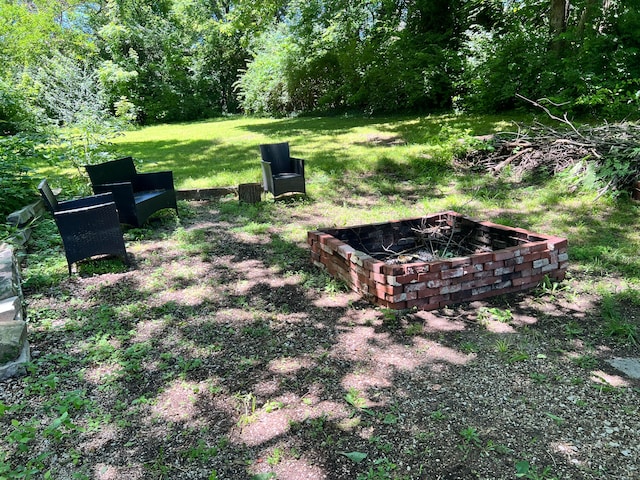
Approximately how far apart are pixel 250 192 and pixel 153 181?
135 cm

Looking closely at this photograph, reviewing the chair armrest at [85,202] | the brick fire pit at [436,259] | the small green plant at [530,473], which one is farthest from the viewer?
the chair armrest at [85,202]

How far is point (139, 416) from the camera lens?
7.66 feet

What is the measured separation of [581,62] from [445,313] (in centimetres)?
845

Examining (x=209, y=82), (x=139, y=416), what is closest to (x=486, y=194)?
(x=139, y=416)

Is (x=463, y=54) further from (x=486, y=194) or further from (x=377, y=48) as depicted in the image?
(x=486, y=194)

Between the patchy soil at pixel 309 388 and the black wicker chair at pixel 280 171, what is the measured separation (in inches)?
107

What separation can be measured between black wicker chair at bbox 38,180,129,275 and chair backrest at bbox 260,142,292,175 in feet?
10.2

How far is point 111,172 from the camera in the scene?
5.45 metres

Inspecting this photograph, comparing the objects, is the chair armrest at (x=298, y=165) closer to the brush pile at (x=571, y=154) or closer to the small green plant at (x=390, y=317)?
the brush pile at (x=571, y=154)

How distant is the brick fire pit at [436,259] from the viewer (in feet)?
10.8

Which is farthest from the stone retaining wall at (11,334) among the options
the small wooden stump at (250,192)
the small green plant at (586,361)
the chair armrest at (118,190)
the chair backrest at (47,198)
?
the small wooden stump at (250,192)

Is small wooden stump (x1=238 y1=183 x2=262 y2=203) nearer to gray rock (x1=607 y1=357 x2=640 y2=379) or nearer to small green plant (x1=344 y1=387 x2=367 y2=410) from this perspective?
small green plant (x1=344 y1=387 x2=367 y2=410)

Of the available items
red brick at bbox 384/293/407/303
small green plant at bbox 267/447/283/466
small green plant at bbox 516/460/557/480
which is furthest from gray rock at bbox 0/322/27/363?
small green plant at bbox 516/460/557/480

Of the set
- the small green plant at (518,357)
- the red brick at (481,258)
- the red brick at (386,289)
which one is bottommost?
the small green plant at (518,357)
